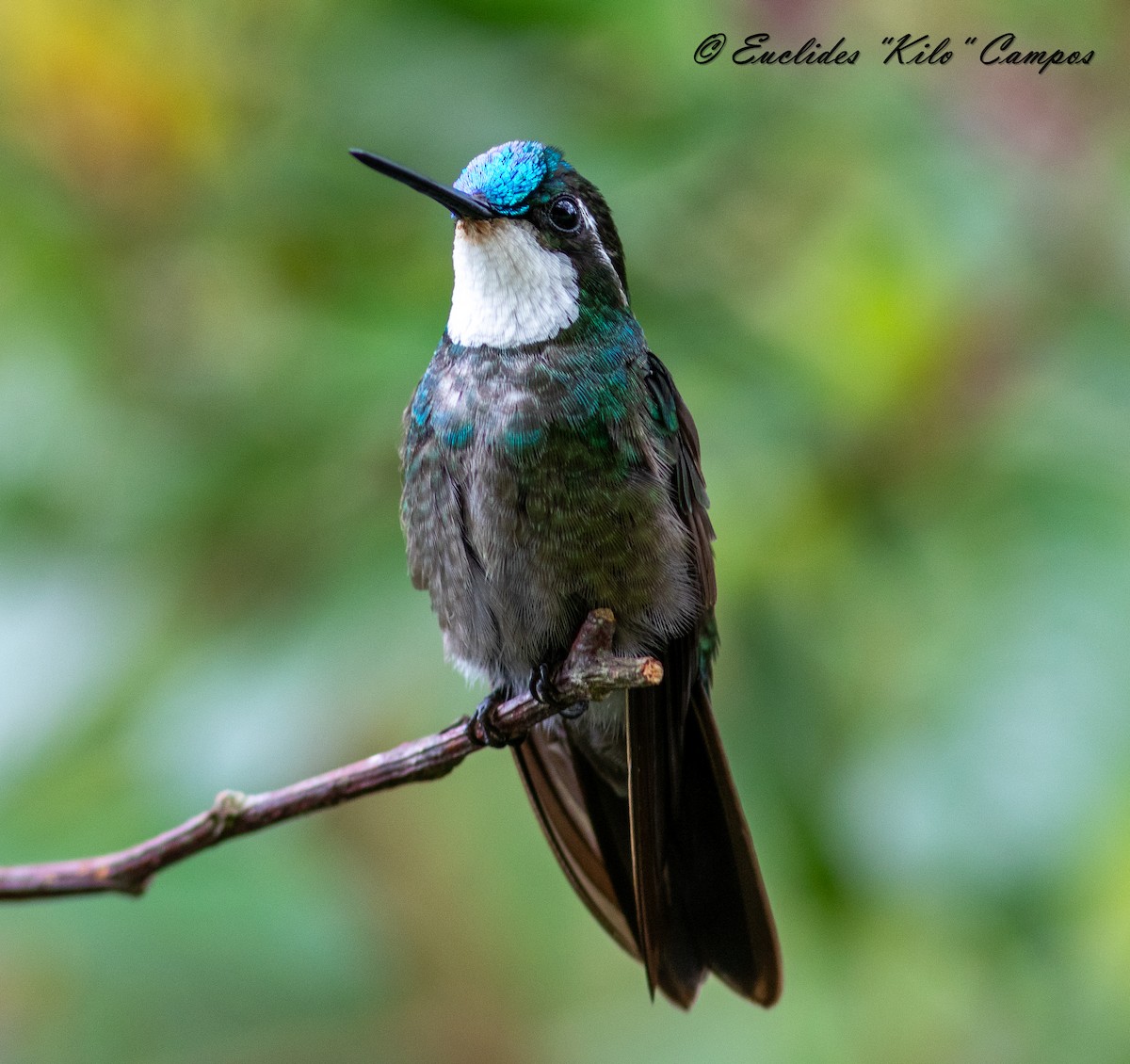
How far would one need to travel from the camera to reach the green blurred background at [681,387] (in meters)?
2.44

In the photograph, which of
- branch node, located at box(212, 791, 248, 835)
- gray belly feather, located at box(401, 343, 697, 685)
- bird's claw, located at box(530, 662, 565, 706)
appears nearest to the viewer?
branch node, located at box(212, 791, 248, 835)

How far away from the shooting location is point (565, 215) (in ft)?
8.24

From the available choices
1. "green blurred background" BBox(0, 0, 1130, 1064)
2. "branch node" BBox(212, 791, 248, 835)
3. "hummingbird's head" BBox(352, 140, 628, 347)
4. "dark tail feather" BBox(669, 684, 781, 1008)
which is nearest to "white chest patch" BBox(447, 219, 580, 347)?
"hummingbird's head" BBox(352, 140, 628, 347)

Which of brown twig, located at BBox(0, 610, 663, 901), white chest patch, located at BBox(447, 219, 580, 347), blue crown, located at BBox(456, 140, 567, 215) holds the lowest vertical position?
brown twig, located at BBox(0, 610, 663, 901)

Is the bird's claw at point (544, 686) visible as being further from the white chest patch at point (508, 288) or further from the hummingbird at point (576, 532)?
the white chest patch at point (508, 288)

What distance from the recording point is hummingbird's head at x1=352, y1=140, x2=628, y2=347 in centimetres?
240

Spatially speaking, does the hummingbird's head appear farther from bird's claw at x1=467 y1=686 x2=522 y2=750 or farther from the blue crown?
bird's claw at x1=467 y1=686 x2=522 y2=750

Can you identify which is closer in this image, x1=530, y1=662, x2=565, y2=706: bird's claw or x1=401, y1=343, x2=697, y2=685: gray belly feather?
x1=530, y1=662, x2=565, y2=706: bird's claw

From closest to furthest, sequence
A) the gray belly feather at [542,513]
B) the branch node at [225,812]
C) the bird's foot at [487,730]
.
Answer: the branch node at [225,812]
the bird's foot at [487,730]
the gray belly feather at [542,513]

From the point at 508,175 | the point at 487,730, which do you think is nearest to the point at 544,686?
the point at 487,730

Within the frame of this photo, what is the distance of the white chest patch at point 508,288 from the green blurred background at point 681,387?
0.63 ft

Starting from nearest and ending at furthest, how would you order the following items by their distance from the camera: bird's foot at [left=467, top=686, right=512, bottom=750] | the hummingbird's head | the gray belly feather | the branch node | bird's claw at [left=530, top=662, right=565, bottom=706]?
the branch node, bird's foot at [left=467, top=686, right=512, bottom=750], bird's claw at [left=530, top=662, right=565, bottom=706], the gray belly feather, the hummingbird's head

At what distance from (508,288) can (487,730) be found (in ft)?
2.56

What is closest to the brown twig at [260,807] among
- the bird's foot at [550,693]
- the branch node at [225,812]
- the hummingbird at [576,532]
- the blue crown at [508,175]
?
the branch node at [225,812]
